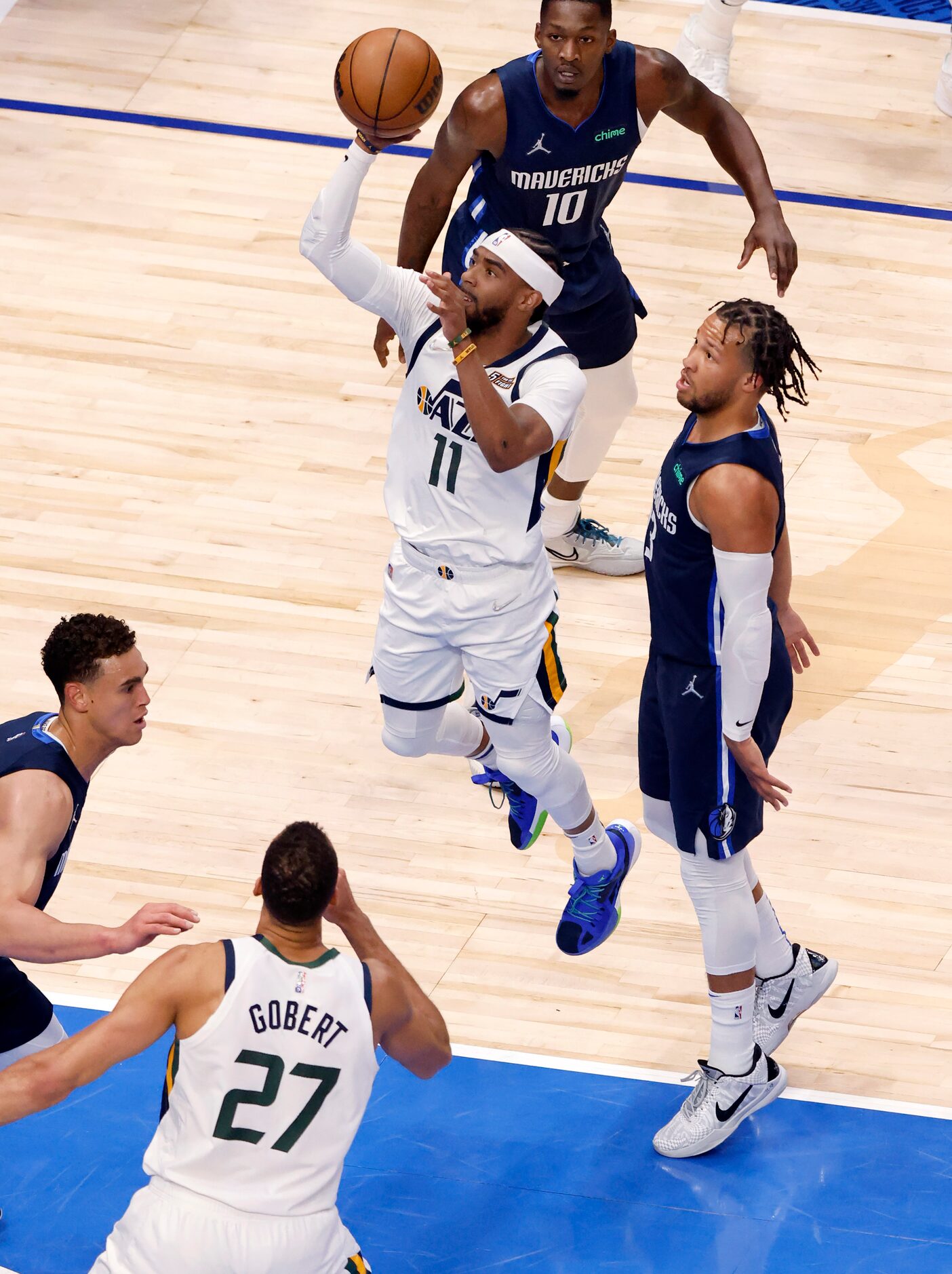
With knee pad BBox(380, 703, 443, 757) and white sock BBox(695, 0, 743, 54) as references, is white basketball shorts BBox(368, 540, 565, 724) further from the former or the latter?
white sock BBox(695, 0, 743, 54)

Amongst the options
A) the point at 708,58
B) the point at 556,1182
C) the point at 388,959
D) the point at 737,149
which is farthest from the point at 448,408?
the point at 708,58

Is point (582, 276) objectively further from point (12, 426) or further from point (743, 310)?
point (12, 426)

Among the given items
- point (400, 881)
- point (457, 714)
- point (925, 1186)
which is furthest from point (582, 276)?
point (925, 1186)

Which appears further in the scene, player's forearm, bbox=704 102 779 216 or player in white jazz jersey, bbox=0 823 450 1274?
player's forearm, bbox=704 102 779 216

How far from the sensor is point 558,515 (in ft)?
21.0

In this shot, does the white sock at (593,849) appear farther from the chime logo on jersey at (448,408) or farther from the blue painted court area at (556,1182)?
the chime logo on jersey at (448,408)

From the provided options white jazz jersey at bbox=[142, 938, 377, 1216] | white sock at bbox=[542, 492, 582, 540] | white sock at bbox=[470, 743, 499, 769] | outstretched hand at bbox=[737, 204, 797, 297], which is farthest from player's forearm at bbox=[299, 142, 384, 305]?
white sock at bbox=[542, 492, 582, 540]

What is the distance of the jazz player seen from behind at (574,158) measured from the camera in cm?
530

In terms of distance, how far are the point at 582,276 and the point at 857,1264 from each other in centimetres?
323

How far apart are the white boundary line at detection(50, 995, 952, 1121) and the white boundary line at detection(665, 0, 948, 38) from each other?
685 centimetres

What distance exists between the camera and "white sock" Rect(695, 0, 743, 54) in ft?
28.6

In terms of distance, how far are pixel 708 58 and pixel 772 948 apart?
5.68 meters

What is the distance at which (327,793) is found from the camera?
219 inches

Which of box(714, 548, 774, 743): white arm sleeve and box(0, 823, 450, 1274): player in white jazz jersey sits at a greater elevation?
box(714, 548, 774, 743): white arm sleeve
